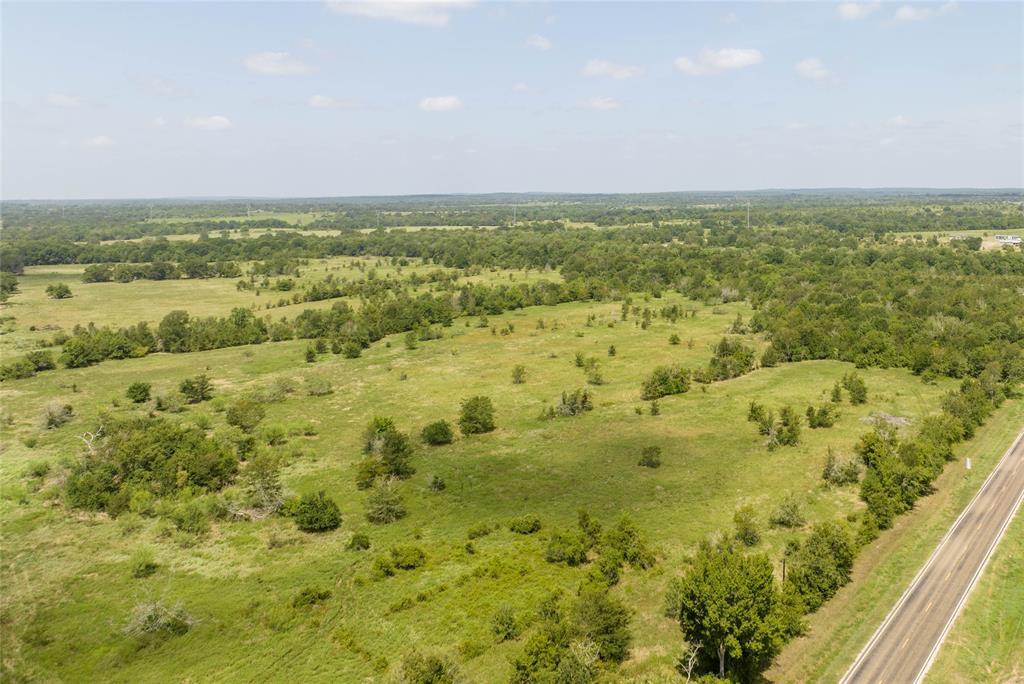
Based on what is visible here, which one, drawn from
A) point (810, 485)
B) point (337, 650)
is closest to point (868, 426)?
point (810, 485)

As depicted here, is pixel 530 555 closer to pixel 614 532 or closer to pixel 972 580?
pixel 614 532

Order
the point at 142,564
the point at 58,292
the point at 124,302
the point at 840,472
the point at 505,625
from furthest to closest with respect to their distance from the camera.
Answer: the point at 58,292
the point at 124,302
the point at 840,472
the point at 142,564
the point at 505,625

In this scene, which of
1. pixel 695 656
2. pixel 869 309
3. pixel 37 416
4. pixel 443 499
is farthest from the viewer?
pixel 869 309

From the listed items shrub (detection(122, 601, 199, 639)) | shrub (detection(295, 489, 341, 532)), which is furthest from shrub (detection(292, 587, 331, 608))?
shrub (detection(295, 489, 341, 532))

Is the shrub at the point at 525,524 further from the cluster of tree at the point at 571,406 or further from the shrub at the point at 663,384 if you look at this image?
the shrub at the point at 663,384

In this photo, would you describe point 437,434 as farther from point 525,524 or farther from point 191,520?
point 191,520

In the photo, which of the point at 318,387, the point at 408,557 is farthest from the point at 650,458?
the point at 318,387
